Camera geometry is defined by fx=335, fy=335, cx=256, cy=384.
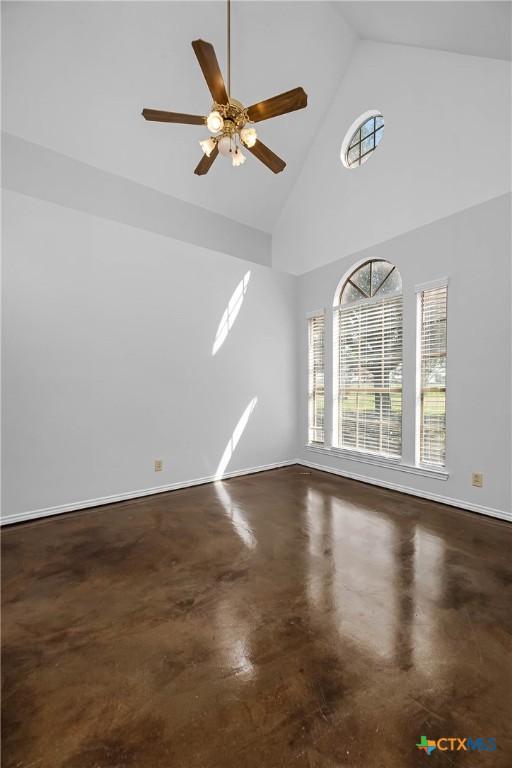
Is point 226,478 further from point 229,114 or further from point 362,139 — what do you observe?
point 362,139

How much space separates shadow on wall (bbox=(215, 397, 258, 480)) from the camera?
4.49 m

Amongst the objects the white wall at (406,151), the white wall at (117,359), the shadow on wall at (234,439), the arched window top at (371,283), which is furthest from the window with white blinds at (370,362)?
the shadow on wall at (234,439)

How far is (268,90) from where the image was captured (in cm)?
410

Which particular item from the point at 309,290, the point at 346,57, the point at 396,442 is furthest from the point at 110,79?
the point at 396,442

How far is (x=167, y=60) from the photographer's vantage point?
351 centimetres

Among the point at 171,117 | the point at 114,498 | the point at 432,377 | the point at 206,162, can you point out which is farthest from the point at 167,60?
the point at 114,498

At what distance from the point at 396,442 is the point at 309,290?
2.53m

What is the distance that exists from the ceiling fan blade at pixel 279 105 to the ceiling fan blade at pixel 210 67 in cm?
25

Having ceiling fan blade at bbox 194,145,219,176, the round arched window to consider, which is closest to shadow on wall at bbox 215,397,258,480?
ceiling fan blade at bbox 194,145,219,176

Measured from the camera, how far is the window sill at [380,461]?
352 cm

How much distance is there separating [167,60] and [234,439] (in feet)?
14.2

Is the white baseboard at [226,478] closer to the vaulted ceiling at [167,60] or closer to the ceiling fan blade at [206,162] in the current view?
the ceiling fan blade at [206,162]

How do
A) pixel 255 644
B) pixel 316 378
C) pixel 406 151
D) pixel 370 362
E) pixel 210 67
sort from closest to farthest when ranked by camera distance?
pixel 255 644
pixel 210 67
pixel 406 151
pixel 370 362
pixel 316 378

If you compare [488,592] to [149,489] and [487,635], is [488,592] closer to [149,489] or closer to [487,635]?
[487,635]
